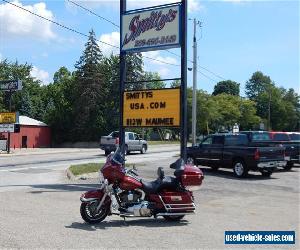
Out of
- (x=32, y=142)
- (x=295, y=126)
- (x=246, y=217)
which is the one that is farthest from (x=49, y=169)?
(x=295, y=126)

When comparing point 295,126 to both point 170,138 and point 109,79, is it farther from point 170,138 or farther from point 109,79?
point 109,79

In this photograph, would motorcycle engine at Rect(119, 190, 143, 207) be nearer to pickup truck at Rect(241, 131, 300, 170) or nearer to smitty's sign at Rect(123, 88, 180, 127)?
smitty's sign at Rect(123, 88, 180, 127)

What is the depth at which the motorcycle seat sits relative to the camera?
9297mm

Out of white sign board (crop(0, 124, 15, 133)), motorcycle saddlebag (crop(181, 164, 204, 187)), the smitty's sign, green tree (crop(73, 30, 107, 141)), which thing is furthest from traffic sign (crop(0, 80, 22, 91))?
motorcycle saddlebag (crop(181, 164, 204, 187))

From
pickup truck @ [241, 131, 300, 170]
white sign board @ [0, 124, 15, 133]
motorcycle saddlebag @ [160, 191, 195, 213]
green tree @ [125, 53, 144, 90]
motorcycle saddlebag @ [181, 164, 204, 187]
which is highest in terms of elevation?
green tree @ [125, 53, 144, 90]

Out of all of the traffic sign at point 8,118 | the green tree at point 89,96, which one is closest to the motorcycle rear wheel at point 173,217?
the traffic sign at point 8,118

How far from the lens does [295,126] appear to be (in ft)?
397

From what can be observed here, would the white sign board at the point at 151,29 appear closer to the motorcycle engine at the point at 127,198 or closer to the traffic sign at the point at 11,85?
the motorcycle engine at the point at 127,198

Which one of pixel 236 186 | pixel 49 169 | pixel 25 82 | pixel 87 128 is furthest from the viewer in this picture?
pixel 25 82

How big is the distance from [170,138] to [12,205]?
83.6 m

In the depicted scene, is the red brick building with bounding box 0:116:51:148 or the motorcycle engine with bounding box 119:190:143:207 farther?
the red brick building with bounding box 0:116:51:148

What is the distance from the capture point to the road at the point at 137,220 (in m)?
7.61

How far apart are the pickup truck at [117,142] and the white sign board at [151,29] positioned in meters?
18.7

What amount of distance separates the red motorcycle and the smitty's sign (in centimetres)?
549
